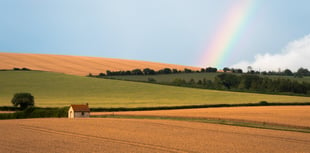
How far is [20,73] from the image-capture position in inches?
4528

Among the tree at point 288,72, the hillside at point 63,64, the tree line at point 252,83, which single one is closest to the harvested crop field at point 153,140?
the tree line at point 252,83

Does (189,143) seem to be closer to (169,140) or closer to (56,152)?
(169,140)

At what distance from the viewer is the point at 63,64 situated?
14725cm

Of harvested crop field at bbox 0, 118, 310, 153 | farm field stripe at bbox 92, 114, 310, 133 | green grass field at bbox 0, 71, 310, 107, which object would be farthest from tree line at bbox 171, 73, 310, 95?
harvested crop field at bbox 0, 118, 310, 153

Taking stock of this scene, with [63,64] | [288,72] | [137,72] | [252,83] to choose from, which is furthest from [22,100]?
[288,72]

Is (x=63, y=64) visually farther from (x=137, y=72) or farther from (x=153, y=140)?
(x=153, y=140)

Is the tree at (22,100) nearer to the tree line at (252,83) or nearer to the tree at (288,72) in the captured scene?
the tree line at (252,83)

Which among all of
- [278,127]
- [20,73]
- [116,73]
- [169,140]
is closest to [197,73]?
[116,73]

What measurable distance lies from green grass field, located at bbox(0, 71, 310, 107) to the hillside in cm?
1663

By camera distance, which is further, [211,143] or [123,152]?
[211,143]

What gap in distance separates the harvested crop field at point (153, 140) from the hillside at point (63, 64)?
94653mm

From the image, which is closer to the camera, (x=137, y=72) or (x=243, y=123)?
(x=243, y=123)

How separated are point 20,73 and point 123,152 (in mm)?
95340

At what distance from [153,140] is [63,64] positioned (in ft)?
393
